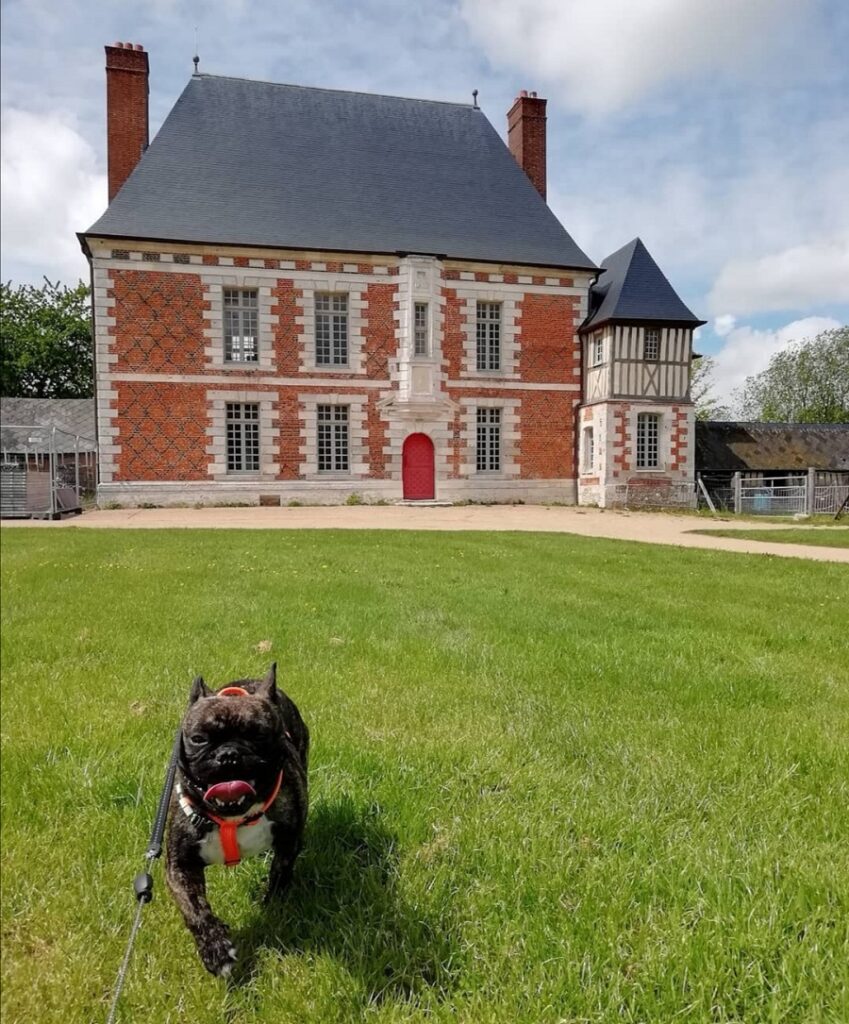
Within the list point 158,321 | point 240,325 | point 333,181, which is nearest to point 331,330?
point 240,325

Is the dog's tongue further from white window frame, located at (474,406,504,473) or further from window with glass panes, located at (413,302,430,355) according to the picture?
white window frame, located at (474,406,504,473)

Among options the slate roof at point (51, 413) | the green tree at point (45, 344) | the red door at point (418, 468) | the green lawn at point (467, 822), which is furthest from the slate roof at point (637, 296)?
the green tree at point (45, 344)

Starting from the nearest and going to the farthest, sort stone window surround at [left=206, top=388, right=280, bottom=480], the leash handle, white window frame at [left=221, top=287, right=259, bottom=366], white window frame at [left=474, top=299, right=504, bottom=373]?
the leash handle → stone window surround at [left=206, top=388, right=280, bottom=480] → white window frame at [left=221, top=287, right=259, bottom=366] → white window frame at [left=474, top=299, right=504, bottom=373]

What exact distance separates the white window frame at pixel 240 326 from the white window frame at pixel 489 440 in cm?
768

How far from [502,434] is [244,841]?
22.6m

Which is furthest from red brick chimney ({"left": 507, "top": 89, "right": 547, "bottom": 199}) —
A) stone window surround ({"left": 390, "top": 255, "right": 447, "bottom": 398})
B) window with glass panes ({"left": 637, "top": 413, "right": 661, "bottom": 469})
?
window with glass panes ({"left": 637, "top": 413, "right": 661, "bottom": 469})

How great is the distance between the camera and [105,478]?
2084 cm

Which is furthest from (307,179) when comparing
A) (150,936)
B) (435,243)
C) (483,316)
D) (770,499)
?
(150,936)

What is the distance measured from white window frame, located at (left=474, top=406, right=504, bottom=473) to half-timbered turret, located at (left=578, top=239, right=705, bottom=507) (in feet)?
9.44

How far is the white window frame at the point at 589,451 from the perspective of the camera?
23359 millimetres

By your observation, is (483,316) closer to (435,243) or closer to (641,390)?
(435,243)

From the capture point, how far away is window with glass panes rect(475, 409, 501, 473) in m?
23.8


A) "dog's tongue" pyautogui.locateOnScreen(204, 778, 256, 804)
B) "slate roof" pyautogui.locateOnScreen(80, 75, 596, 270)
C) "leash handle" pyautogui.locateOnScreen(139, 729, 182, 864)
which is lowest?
"leash handle" pyautogui.locateOnScreen(139, 729, 182, 864)

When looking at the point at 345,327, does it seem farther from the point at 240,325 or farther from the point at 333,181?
the point at 333,181
